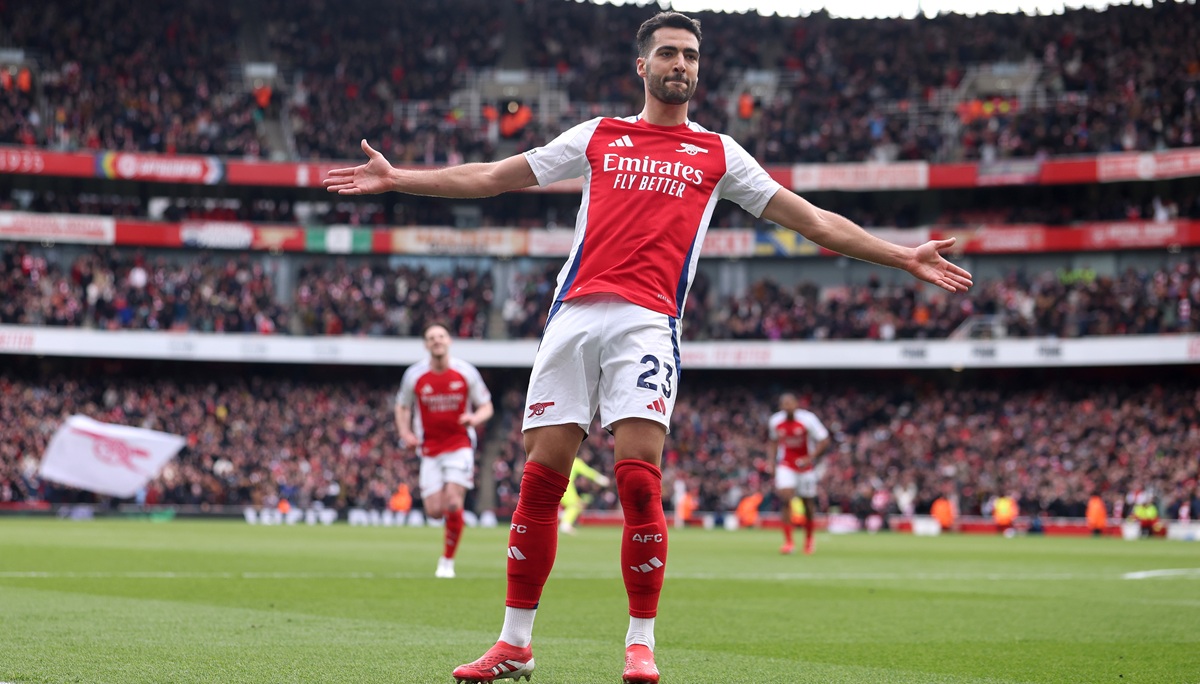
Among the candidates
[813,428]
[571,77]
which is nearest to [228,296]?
[571,77]

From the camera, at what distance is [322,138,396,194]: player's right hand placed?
5.37 metres

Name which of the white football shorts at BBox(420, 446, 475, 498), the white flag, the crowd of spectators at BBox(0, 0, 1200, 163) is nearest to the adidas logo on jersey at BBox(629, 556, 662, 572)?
the white football shorts at BBox(420, 446, 475, 498)

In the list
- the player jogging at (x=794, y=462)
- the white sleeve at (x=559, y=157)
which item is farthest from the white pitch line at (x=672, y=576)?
the white sleeve at (x=559, y=157)

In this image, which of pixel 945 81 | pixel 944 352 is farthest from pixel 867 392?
pixel 945 81

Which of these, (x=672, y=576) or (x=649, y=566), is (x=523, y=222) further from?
(x=649, y=566)

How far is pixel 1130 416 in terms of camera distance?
3881cm

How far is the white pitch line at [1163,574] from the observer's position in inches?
579

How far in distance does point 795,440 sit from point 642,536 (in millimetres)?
14931

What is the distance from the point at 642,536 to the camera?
17.0ft

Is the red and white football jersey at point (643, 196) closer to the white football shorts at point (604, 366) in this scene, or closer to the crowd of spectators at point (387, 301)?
the white football shorts at point (604, 366)

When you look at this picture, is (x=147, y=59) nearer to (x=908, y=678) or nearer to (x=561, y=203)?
(x=561, y=203)

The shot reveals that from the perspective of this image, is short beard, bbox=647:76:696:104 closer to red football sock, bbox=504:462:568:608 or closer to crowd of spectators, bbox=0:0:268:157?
red football sock, bbox=504:462:568:608

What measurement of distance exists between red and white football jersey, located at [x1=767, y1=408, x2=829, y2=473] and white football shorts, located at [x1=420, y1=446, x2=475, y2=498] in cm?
732

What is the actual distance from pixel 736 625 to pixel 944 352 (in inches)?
1342
